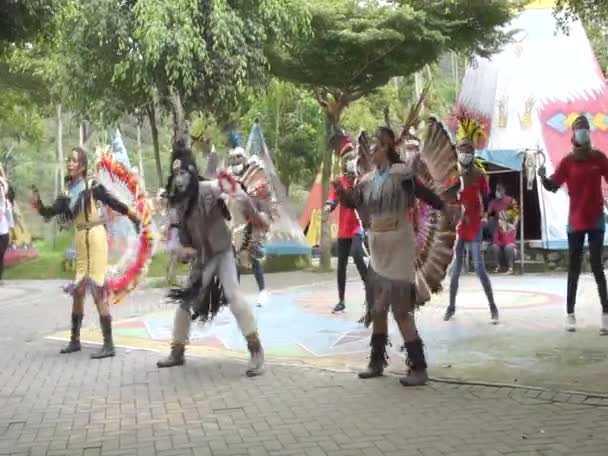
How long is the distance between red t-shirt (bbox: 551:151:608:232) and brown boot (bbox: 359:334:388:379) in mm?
2678

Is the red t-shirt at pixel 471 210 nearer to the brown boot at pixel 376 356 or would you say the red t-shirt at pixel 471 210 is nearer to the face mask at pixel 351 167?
the face mask at pixel 351 167

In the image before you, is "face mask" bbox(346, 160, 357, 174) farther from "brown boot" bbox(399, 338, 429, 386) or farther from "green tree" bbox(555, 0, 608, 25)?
"green tree" bbox(555, 0, 608, 25)

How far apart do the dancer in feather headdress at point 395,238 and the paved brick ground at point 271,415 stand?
0.42 m

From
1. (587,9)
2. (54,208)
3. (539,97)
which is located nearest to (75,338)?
(54,208)

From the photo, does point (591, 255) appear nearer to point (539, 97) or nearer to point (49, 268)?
point (539, 97)

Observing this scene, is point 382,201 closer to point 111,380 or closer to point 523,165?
point 111,380

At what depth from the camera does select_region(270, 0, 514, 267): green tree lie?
14953 mm

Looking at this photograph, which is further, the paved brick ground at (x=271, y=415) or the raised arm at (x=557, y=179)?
the raised arm at (x=557, y=179)

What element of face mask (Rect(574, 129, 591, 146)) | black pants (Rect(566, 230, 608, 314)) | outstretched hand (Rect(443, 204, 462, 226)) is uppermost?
face mask (Rect(574, 129, 591, 146))

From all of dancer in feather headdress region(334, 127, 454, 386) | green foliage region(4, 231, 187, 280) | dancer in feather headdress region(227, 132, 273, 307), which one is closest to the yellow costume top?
dancer in feather headdress region(227, 132, 273, 307)

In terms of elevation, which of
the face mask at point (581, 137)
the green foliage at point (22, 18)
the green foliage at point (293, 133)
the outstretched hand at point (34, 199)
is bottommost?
the outstretched hand at point (34, 199)

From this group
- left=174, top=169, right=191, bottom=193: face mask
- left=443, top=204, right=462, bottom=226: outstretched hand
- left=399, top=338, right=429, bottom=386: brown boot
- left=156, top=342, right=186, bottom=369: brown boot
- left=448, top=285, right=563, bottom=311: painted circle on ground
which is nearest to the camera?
left=399, top=338, right=429, bottom=386: brown boot

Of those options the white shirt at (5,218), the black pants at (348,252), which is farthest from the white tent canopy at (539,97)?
the white shirt at (5,218)

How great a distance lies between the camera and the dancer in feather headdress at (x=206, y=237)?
6348mm
